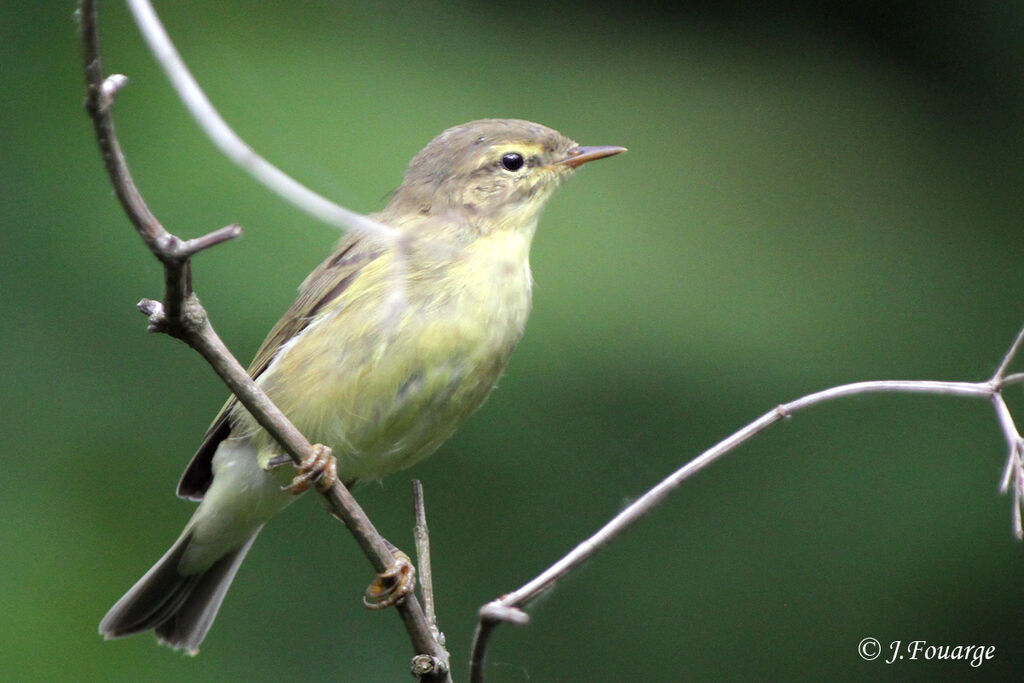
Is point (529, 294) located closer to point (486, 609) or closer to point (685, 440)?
point (685, 440)

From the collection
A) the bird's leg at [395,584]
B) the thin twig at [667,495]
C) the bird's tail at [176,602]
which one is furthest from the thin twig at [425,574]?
the bird's tail at [176,602]

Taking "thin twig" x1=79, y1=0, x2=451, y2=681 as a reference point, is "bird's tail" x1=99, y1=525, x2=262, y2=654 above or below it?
Answer: below

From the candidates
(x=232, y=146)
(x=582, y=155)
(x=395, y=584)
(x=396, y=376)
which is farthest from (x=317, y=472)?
(x=582, y=155)

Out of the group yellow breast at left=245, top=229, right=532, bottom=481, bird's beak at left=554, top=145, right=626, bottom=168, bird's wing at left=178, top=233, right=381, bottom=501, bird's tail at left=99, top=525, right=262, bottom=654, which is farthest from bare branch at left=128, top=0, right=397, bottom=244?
bird's tail at left=99, top=525, right=262, bottom=654

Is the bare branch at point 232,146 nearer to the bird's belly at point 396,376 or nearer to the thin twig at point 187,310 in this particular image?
the thin twig at point 187,310

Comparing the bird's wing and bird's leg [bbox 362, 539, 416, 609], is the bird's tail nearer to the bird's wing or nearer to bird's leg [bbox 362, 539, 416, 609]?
the bird's wing

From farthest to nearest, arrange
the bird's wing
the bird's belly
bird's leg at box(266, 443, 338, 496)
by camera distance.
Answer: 1. the bird's wing
2. the bird's belly
3. bird's leg at box(266, 443, 338, 496)

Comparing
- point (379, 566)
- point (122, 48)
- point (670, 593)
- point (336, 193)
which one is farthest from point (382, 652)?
point (336, 193)

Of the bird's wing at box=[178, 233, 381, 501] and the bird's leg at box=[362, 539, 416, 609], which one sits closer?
the bird's leg at box=[362, 539, 416, 609]
